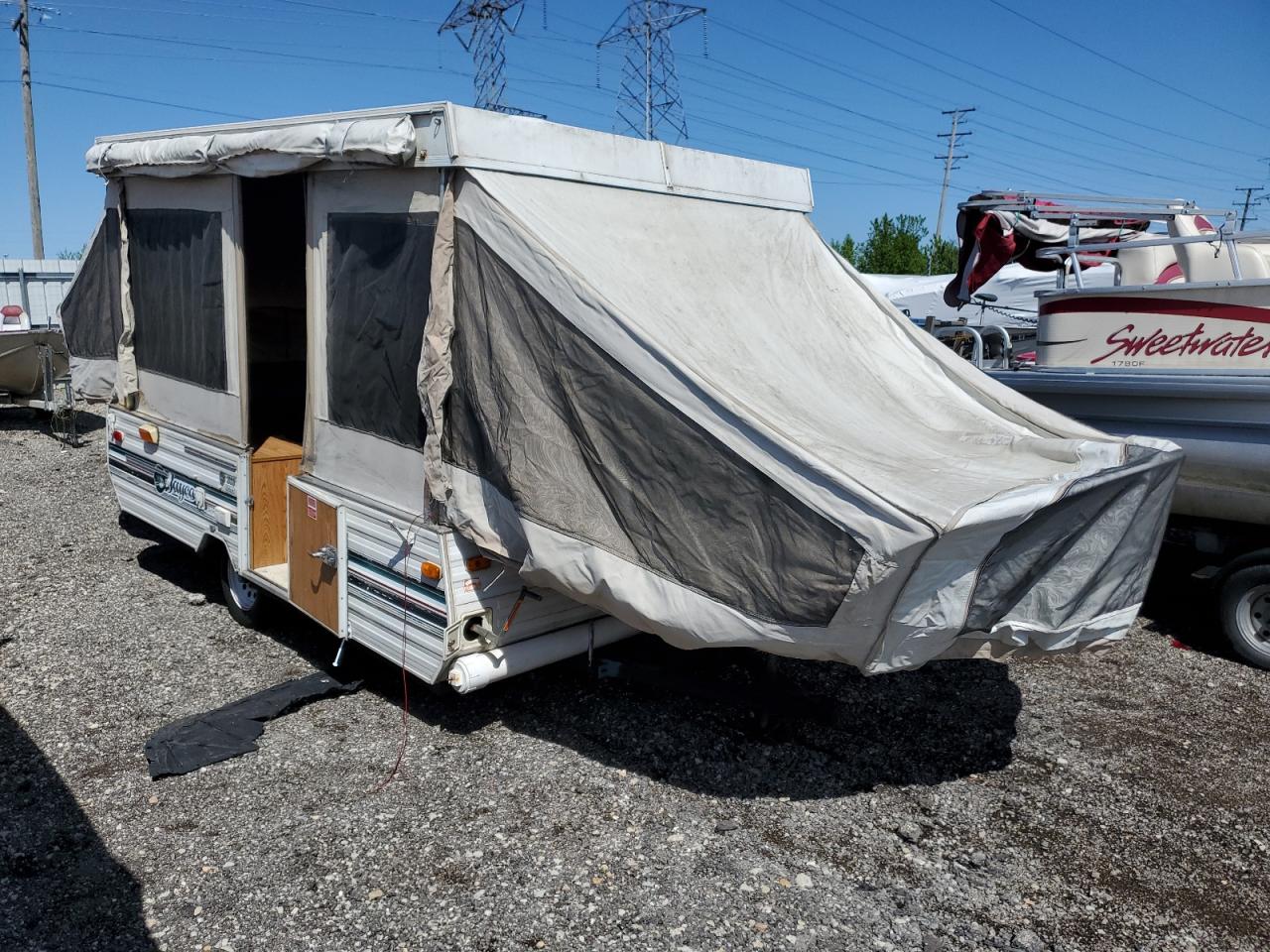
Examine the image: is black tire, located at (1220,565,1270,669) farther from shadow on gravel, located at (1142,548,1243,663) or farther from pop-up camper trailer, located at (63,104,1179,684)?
pop-up camper trailer, located at (63,104,1179,684)

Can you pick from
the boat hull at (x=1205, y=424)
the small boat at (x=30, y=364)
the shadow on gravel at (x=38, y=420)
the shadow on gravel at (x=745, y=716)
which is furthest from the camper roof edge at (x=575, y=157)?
the shadow on gravel at (x=38, y=420)

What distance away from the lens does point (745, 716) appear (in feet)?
16.5

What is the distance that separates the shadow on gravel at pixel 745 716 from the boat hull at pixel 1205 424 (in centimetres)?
166

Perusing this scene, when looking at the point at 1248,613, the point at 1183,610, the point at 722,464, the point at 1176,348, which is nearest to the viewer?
the point at 722,464

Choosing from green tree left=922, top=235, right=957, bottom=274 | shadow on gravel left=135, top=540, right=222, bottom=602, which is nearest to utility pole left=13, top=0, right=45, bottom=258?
shadow on gravel left=135, top=540, right=222, bottom=602

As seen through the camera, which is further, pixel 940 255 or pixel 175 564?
pixel 940 255

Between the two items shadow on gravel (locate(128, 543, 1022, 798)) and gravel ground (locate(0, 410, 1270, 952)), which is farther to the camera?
shadow on gravel (locate(128, 543, 1022, 798))

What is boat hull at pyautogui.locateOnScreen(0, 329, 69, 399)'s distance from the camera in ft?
40.5

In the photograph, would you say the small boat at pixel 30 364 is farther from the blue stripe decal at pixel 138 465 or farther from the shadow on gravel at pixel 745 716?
the shadow on gravel at pixel 745 716

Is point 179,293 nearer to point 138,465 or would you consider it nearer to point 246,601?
point 138,465

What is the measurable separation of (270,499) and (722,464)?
10.3 ft

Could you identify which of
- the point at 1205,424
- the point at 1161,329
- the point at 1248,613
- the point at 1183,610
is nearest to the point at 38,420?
the point at 1161,329

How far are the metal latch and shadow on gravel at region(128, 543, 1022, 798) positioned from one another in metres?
0.79

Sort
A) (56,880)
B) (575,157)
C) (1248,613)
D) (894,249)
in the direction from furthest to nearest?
(894,249) → (1248,613) → (575,157) → (56,880)
